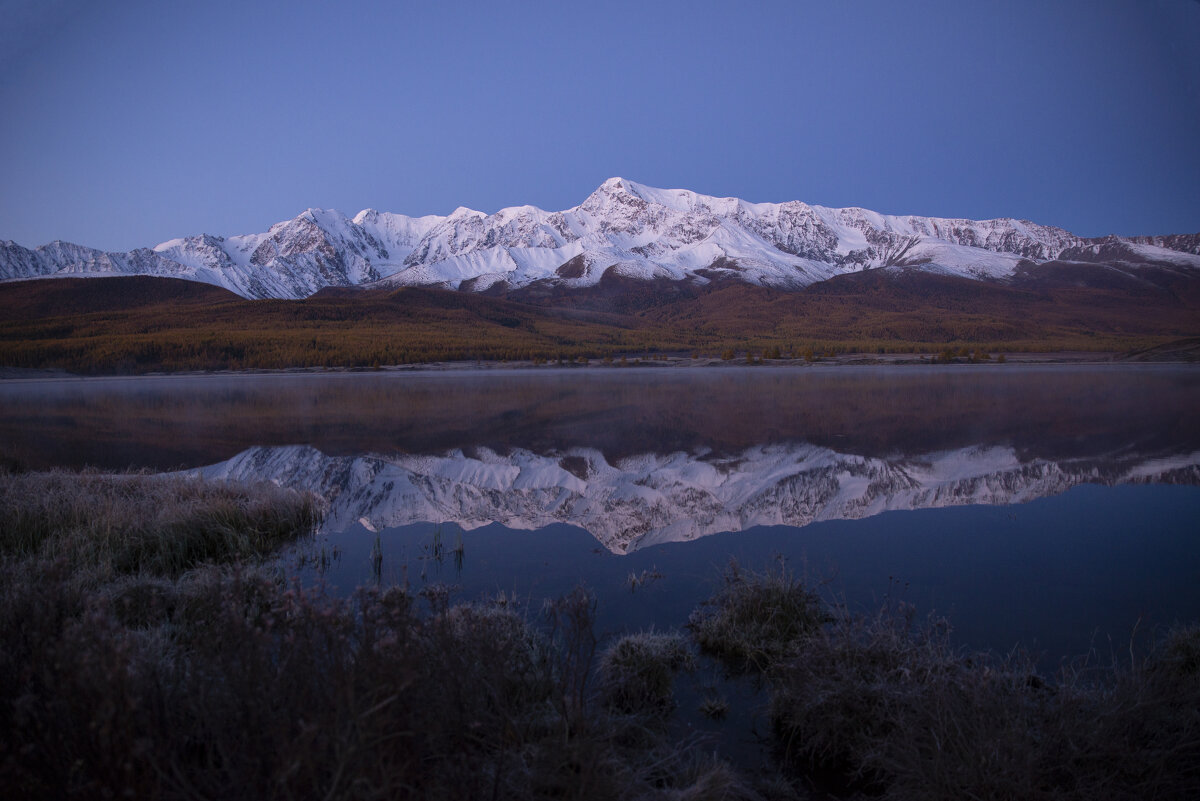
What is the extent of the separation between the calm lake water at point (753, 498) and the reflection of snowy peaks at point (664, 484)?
0.06 metres

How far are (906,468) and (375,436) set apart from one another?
44.7ft

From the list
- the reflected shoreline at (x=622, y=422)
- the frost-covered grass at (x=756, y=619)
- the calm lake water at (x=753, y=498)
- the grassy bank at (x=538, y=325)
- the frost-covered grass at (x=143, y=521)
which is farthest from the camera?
the grassy bank at (x=538, y=325)

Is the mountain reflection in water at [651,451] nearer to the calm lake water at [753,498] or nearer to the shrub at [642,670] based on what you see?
the calm lake water at [753,498]

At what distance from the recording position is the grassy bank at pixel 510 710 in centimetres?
245

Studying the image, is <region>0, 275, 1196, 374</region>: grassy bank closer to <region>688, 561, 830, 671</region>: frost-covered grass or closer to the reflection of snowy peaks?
the reflection of snowy peaks

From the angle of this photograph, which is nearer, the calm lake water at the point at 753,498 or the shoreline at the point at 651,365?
the calm lake water at the point at 753,498

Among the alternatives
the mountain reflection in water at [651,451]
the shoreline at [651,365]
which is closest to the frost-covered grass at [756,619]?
the mountain reflection in water at [651,451]

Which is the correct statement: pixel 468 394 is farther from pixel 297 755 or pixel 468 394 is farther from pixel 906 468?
pixel 297 755

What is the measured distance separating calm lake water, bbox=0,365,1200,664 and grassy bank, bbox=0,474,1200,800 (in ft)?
3.07

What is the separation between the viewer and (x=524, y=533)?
893 cm

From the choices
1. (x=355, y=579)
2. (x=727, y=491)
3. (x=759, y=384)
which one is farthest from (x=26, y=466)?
(x=759, y=384)

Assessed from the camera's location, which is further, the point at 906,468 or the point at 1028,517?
the point at 906,468

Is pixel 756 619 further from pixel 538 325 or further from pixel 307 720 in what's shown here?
pixel 538 325

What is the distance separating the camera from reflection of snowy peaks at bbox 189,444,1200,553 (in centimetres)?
967
